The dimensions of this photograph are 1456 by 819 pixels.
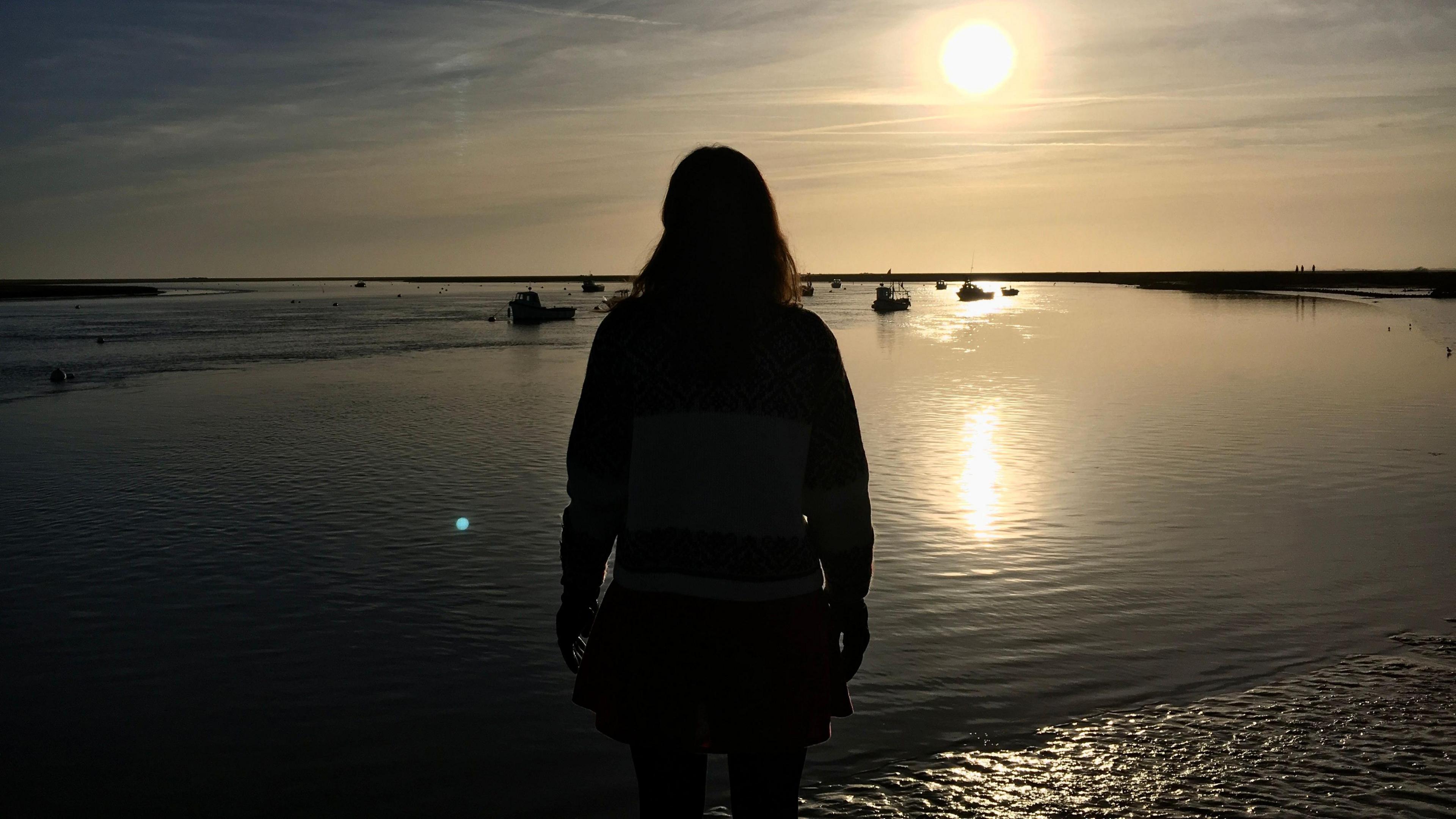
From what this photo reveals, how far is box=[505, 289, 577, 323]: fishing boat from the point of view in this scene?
72.2 m

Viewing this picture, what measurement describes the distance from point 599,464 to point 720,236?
2.10ft

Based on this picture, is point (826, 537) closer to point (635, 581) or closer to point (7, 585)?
point (635, 581)

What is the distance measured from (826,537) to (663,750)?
66 centimetres

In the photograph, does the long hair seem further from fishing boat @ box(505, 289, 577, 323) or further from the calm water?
fishing boat @ box(505, 289, 577, 323)

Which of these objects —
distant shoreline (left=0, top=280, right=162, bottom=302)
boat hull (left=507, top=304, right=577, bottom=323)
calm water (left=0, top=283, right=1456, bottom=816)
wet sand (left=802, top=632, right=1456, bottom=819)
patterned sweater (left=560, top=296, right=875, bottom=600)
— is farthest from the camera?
distant shoreline (left=0, top=280, right=162, bottom=302)

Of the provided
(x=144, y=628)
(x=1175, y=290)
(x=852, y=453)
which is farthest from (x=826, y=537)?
(x=1175, y=290)

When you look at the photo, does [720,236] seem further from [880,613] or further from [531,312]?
[531,312]

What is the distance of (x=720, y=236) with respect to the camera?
258cm

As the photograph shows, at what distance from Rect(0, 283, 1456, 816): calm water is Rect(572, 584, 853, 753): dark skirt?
3.27 metres

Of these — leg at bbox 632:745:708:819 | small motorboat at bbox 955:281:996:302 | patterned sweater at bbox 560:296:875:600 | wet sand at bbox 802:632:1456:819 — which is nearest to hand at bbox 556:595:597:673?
patterned sweater at bbox 560:296:875:600

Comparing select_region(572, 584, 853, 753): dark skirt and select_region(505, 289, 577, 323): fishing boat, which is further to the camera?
select_region(505, 289, 577, 323): fishing boat

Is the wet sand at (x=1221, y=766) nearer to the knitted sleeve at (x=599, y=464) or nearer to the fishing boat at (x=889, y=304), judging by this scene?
the knitted sleeve at (x=599, y=464)

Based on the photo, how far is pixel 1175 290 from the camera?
137125mm

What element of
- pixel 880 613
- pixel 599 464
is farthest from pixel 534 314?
pixel 599 464
